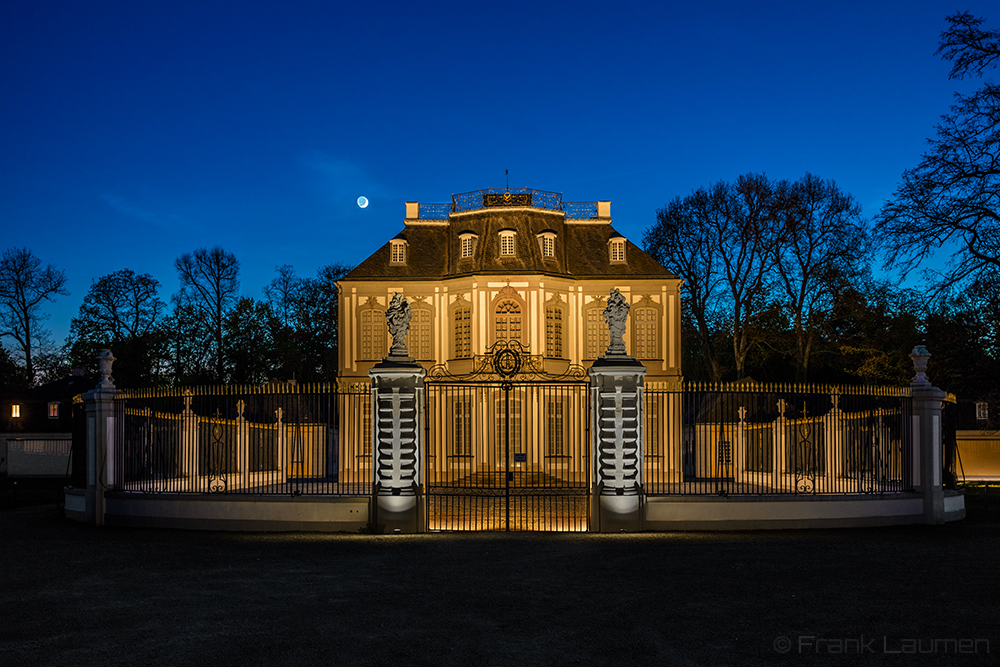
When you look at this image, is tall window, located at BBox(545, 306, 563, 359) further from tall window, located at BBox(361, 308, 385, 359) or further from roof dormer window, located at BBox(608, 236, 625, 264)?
tall window, located at BBox(361, 308, 385, 359)

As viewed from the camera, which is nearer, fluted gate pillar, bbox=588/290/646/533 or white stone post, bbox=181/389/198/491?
fluted gate pillar, bbox=588/290/646/533

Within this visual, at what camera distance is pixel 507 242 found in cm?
3503

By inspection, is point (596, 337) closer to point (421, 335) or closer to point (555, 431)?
point (555, 431)

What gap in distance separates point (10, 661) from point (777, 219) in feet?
117

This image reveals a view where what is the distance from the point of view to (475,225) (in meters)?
36.5

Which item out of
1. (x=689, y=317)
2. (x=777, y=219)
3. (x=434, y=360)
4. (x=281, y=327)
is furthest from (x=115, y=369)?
(x=777, y=219)

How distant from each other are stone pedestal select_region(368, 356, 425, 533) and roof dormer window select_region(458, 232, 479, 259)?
64.4ft

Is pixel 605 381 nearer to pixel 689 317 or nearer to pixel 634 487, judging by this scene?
pixel 634 487

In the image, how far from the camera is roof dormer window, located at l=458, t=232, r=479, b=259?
117 ft

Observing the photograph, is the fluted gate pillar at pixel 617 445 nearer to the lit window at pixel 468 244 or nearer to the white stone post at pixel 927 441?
the white stone post at pixel 927 441

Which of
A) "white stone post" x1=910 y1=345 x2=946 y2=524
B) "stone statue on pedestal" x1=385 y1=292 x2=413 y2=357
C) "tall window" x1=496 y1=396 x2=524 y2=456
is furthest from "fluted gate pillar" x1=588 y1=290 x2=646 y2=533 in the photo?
"white stone post" x1=910 y1=345 x2=946 y2=524

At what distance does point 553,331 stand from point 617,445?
61.3 ft

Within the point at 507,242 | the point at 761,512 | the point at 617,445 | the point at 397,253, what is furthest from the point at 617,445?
the point at 397,253

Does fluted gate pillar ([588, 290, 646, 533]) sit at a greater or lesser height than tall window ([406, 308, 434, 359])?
lesser
